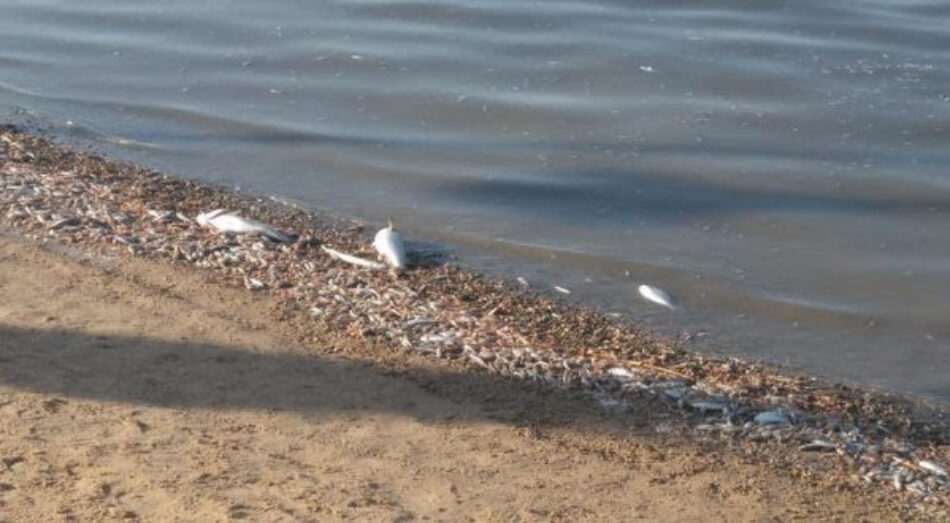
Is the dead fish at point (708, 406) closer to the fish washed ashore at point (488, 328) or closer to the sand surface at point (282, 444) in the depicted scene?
the fish washed ashore at point (488, 328)

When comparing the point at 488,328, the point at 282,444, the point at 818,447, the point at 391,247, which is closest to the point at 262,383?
the point at 282,444

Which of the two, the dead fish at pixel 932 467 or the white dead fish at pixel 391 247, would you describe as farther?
the white dead fish at pixel 391 247

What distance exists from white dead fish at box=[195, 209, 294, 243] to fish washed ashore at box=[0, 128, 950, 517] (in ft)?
0.22

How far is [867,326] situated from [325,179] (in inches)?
131

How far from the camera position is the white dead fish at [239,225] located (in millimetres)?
8695

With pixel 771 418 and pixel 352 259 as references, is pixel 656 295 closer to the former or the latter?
pixel 352 259

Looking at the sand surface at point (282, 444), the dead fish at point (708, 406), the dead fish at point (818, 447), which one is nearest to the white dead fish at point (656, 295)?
the dead fish at point (708, 406)

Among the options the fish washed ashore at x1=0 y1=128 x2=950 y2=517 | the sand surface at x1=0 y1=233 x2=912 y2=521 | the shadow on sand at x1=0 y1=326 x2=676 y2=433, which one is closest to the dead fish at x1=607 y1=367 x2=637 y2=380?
the fish washed ashore at x1=0 y1=128 x2=950 y2=517

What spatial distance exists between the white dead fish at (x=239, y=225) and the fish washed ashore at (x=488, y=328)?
7 cm

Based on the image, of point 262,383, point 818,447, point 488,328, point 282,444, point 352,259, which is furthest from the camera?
point 352,259

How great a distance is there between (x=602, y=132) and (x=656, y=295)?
98.2 inches

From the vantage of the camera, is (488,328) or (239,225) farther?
(239,225)

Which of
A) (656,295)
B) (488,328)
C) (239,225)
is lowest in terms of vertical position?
(656,295)

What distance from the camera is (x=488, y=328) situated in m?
7.68
